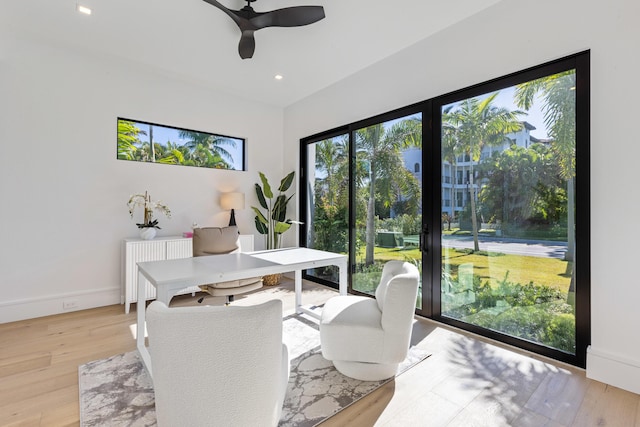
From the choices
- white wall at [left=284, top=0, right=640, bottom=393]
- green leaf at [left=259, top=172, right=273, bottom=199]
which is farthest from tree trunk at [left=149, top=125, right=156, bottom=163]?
white wall at [left=284, top=0, right=640, bottom=393]

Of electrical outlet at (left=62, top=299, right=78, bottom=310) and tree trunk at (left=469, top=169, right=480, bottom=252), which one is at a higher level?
tree trunk at (left=469, top=169, right=480, bottom=252)

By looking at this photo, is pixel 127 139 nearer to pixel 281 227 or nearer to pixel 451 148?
pixel 281 227

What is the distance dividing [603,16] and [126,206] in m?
4.81

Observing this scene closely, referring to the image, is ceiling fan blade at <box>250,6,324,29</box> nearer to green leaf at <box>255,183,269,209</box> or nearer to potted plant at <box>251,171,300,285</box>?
potted plant at <box>251,171,300,285</box>

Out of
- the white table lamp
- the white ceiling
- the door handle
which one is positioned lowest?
the door handle

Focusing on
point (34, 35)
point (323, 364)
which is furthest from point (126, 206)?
point (323, 364)

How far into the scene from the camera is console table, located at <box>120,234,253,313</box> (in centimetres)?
330

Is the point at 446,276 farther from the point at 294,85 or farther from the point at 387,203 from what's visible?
the point at 294,85

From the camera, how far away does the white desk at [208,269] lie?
74.7 inches

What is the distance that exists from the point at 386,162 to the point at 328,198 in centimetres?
119

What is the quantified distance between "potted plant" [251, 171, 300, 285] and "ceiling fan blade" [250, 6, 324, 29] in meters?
2.39

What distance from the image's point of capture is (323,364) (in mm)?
2186

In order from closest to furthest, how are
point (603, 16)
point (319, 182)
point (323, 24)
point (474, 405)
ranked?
point (474, 405)
point (603, 16)
point (323, 24)
point (319, 182)

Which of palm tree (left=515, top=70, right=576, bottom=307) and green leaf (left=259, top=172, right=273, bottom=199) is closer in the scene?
palm tree (left=515, top=70, right=576, bottom=307)
